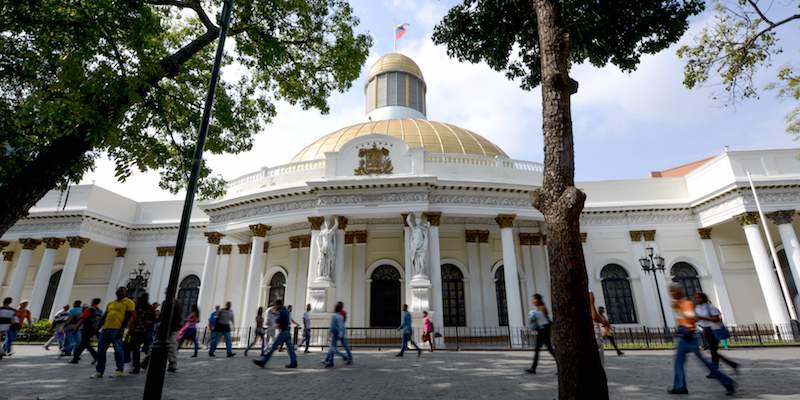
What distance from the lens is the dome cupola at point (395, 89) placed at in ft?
92.1

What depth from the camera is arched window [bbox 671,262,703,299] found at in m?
19.7

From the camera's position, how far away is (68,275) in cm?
2055

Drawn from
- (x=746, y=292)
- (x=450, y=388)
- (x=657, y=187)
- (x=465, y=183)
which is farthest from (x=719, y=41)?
(x=746, y=292)

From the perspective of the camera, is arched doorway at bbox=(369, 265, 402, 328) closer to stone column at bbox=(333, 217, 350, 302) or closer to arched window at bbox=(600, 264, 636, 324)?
stone column at bbox=(333, 217, 350, 302)

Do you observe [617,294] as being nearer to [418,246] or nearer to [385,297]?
[418,246]

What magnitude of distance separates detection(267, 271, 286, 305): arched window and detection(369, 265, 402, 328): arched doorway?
4907mm

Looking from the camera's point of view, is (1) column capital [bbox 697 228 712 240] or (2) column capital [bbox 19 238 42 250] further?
(2) column capital [bbox 19 238 42 250]

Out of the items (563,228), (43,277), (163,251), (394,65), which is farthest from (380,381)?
(394,65)

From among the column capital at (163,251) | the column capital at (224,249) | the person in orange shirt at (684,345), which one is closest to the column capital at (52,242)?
the column capital at (163,251)

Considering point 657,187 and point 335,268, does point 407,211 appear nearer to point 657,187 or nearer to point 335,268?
point 335,268

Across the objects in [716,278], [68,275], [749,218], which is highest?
[749,218]

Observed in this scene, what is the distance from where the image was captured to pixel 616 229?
20859 millimetres

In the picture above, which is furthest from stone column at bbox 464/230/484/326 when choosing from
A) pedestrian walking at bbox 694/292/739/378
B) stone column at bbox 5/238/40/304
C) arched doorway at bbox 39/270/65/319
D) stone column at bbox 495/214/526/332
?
arched doorway at bbox 39/270/65/319

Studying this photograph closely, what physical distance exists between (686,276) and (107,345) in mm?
24060
